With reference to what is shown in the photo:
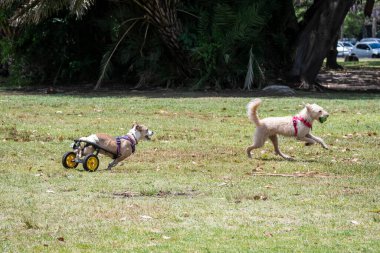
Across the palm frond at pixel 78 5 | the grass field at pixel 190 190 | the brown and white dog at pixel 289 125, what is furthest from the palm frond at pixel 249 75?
the brown and white dog at pixel 289 125

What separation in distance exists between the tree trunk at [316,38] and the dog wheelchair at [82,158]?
1718 cm

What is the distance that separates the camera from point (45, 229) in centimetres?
711

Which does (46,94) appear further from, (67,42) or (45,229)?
(45,229)

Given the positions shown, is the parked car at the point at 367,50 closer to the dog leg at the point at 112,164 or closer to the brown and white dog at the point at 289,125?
the brown and white dog at the point at 289,125

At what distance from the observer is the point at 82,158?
10.7 m

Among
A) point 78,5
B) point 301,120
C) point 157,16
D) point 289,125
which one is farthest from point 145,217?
point 157,16

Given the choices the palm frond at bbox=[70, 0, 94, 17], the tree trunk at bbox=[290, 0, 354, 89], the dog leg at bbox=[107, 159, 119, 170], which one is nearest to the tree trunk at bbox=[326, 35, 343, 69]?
the tree trunk at bbox=[290, 0, 354, 89]

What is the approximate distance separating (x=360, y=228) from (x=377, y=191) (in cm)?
209

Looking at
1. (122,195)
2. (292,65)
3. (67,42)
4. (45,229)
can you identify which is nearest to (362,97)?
(292,65)

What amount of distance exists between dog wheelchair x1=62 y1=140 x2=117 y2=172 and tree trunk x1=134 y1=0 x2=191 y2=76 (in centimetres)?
1542

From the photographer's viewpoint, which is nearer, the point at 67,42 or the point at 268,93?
the point at 268,93

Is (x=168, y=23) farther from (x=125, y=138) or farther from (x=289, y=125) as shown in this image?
(x=125, y=138)

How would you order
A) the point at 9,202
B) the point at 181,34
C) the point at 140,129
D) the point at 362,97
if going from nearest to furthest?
the point at 9,202, the point at 140,129, the point at 362,97, the point at 181,34

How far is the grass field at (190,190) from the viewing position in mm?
6828
